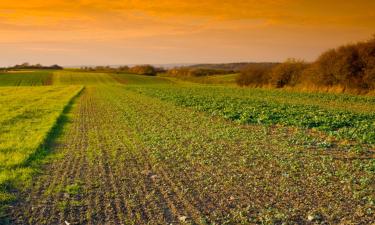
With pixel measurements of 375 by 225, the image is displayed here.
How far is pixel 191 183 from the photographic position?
949cm

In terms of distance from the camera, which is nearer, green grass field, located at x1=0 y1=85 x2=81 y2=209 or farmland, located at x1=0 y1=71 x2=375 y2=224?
farmland, located at x1=0 y1=71 x2=375 y2=224

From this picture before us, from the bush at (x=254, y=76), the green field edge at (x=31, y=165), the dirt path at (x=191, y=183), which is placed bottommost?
the green field edge at (x=31, y=165)

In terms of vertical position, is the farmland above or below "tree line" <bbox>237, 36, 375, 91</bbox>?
below

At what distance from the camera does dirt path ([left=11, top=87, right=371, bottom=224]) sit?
24.4 feet

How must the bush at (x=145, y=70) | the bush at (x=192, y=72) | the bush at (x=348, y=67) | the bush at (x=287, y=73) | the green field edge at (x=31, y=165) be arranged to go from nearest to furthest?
the green field edge at (x=31, y=165), the bush at (x=348, y=67), the bush at (x=287, y=73), the bush at (x=192, y=72), the bush at (x=145, y=70)

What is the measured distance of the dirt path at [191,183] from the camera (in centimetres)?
745

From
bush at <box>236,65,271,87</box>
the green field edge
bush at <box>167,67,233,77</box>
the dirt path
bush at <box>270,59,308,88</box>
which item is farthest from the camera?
bush at <box>167,67,233,77</box>

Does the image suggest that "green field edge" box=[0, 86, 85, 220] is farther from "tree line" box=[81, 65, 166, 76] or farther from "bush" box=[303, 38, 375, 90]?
"tree line" box=[81, 65, 166, 76]

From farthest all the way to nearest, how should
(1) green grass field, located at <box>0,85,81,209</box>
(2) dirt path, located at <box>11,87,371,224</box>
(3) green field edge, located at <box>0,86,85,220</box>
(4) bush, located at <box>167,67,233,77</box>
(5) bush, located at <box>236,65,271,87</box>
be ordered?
(4) bush, located at <box>167,67,233,77</box> < (5) bush, located at <box>236,65,271,87</box> < (1) green grass field, located at <box>0,85,81,209</box> < (3) green field edge, located at <box>0,86,85,220</box> < (2) dirt path, located at <box>11,87,371,224</box>

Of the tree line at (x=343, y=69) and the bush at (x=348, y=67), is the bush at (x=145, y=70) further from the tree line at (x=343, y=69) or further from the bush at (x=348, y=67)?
the bush at (x=348, y=67)

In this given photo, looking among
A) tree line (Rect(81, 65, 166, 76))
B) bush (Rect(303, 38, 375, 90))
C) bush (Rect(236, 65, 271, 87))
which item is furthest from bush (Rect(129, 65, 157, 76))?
bush (Rect(303, 38, 375, 90))

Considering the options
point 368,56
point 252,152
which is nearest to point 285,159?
point 252,152

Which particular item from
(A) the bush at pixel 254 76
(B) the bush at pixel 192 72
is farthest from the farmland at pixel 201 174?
(B) the bush at pixel 192 72

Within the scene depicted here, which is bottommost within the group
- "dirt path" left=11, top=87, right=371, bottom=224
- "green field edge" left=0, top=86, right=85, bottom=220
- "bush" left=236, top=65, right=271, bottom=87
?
"green field edge" left=0, top=86, right=85, bottom=220
